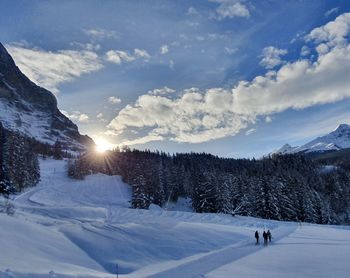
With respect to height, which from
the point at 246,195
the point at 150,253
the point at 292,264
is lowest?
the point at 150,253

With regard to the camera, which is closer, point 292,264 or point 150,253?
point 292,264

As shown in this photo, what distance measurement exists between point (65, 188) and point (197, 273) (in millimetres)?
88631

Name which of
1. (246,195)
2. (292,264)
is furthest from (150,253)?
(246,195)

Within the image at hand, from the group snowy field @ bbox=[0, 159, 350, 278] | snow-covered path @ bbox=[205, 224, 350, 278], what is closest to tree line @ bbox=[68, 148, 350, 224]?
snowy field @ bbox=[0, 159, 350, 278]

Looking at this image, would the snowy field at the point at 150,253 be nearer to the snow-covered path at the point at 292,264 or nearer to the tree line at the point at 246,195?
the snow-covered path at the point at 292,264

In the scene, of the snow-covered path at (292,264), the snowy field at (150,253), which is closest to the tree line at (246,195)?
the snowy field at (150,253)

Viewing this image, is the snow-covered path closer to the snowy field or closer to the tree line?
the snowy field

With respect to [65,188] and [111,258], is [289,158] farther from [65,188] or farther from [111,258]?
[111,258]

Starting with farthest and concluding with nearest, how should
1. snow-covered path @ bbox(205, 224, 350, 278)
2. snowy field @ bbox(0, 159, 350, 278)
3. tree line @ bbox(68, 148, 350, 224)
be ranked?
tree line @ bbox(68, 148, 350, 224) → snow-covered path @ bbox(205, 224, 350, 278) → snowy field @ bbox(0, 159, 350, 278)

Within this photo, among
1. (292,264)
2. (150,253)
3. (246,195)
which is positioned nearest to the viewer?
(292,264)

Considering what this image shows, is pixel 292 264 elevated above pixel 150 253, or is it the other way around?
pixel 292 264

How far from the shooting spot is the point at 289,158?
169500mm

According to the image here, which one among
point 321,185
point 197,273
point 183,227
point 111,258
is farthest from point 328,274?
point 321,185

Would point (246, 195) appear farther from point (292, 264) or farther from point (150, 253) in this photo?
point (292, 264)
